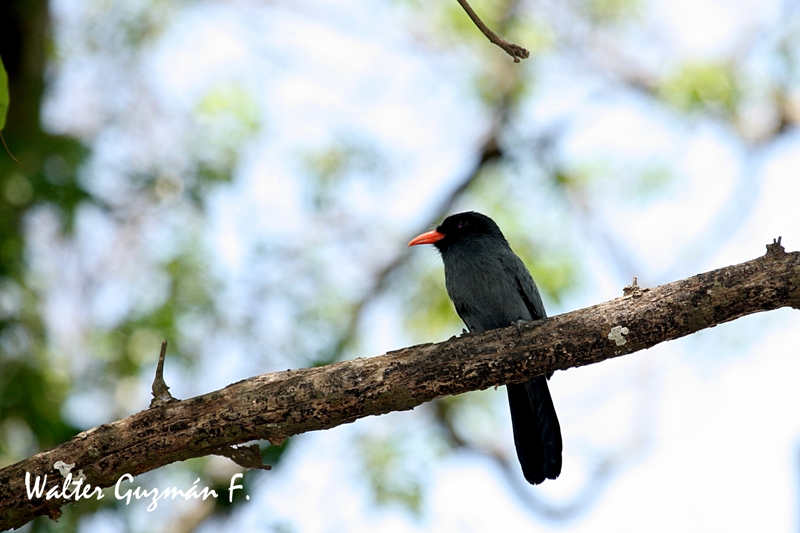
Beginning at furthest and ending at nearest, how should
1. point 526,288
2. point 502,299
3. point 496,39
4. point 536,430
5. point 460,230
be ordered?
point 460,230 < point 526,288 < point 502,299 < point 536,430 < point 496,39

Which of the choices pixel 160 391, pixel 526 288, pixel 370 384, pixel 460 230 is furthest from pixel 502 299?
pixel 160 391

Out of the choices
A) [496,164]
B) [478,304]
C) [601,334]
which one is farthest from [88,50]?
[601,334]

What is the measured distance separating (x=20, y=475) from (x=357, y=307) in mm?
6408

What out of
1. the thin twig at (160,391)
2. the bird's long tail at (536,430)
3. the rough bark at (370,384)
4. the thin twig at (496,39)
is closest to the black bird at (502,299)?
the bird's long tail at (536,430)

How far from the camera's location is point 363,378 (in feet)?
12.7

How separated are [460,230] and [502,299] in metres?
0.78

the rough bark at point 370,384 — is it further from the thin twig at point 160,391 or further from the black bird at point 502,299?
the black bird at point 502,299

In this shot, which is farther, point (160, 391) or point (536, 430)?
point (536, 430)

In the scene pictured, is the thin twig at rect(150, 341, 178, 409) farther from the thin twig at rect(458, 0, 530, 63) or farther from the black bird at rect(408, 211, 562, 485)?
the thin twig at rect(458, 0, 530, 63)

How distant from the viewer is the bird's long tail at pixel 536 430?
4.73 meters

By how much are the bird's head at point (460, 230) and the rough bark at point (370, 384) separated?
1.67m

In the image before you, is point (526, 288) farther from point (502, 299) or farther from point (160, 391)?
point (160, 391)

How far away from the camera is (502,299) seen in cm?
503

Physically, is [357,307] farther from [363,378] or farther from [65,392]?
[363,378]
